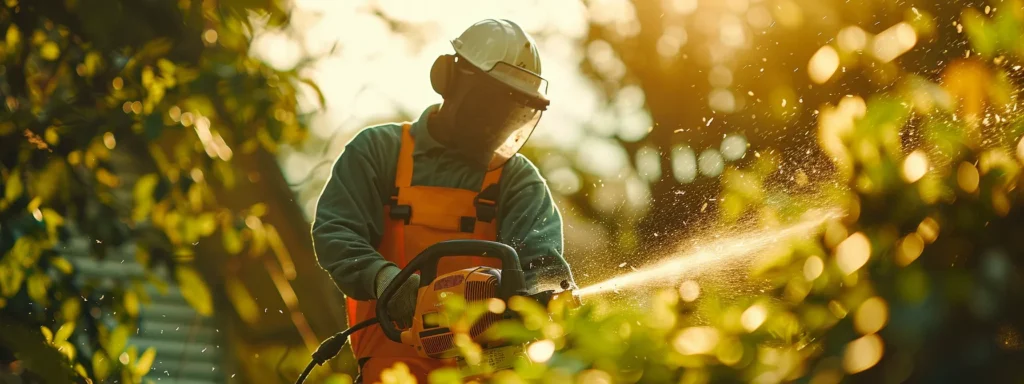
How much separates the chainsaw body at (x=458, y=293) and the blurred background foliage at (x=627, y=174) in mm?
199

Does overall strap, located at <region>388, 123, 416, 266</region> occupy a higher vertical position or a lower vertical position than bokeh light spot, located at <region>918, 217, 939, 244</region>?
lower

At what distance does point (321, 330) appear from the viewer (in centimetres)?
447

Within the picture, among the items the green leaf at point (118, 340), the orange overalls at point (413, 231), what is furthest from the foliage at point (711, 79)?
the green leaf at point (118, 340)

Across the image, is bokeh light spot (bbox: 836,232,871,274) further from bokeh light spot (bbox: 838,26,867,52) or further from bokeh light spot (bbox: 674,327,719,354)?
bokeh light spot (bbox: 838,26,867,52)

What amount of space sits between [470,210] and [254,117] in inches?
39.9

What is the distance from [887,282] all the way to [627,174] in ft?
17.2

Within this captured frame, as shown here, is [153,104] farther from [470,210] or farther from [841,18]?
[841,18]

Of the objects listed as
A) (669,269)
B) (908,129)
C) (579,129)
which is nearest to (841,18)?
(669,269)

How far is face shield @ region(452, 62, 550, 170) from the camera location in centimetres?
254

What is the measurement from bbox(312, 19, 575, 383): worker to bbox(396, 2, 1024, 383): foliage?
1.67 meters

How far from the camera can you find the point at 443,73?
8.52ft

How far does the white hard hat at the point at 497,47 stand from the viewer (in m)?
2.55

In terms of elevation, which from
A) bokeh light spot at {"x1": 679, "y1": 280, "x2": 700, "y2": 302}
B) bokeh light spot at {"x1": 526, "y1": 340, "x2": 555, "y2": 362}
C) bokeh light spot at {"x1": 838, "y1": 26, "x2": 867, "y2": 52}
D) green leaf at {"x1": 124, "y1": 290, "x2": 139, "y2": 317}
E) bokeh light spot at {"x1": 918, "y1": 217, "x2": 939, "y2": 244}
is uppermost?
bokeh light spot at {"x1": 838, "y1": 26, "x2": 867, "y2": 52}

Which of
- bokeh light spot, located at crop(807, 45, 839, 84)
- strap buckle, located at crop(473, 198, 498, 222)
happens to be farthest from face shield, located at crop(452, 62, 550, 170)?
bokeh light spot, located at crop(807, 45, 839, 84)
